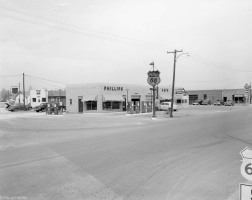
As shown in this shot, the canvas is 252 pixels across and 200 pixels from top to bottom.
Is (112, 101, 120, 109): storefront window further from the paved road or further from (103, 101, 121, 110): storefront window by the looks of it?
the paved road

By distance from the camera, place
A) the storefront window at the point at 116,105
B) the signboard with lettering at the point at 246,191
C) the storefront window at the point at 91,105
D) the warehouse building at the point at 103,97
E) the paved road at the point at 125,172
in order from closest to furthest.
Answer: the signboard with lettering at the point at 246,191
the paved road at the point at 125,172
the warehouse building at the point at 103,97
the storefront window at the point at 91,105
the storefront window at the point at 116,105

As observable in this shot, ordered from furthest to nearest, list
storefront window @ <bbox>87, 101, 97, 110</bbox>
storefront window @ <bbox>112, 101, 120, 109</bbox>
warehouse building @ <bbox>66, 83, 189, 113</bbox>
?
1. storefront window @ <bbox>112, 101, 120, 109</bbox>
2. storefront window @ <bbox>87, 101, 97, 110</bbox>
3. warehouse building @ <bbox>66, 83, 189, 113</bbox>

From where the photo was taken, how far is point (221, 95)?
318 feet

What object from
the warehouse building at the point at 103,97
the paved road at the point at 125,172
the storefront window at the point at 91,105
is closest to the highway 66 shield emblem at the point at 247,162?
the paved road at the point at 125,172

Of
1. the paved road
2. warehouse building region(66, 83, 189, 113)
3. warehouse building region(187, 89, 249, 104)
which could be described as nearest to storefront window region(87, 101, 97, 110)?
warehouse building region(66, 83, 189, 113)

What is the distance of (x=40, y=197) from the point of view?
4871mm

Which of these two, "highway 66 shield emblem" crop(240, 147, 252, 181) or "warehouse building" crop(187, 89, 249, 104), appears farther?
"warehouse building" crop(187, 89, 249, 104)

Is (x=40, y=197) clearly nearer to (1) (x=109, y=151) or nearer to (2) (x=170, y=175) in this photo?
(2) (x=170, y=175)

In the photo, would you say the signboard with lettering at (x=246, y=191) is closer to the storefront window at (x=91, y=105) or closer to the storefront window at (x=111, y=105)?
the storefront window at (x=111, y=105)

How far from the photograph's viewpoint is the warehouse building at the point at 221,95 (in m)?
90.3

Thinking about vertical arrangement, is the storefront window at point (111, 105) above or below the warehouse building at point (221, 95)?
below

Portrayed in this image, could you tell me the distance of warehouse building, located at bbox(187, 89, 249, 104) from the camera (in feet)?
296

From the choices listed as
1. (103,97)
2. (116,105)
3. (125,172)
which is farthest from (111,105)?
(125,172)

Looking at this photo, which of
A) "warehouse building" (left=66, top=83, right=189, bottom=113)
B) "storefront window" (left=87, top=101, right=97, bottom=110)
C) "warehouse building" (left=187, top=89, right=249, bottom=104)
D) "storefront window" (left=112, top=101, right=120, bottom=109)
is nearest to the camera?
"warehouse building" (left=66, top=83, right=189, bottom=113)
